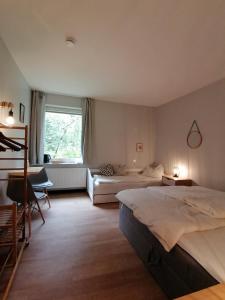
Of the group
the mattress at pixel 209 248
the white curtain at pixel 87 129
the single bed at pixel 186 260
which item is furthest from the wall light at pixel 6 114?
the mattress at pixel 209 248

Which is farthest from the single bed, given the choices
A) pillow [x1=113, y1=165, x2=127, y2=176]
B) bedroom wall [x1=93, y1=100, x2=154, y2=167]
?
bedroom wall [x1=93, y1=100, x2=154, y2=167]

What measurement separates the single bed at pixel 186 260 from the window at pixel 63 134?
317cm

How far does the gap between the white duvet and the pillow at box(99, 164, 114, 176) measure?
205 centimetres

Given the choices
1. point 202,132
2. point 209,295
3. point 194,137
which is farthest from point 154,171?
point 209,295

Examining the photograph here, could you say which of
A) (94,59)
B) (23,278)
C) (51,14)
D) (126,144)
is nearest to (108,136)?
(126,144)

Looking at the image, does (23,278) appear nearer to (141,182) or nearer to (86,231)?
(86,231)

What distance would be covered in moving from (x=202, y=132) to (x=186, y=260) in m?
2.85

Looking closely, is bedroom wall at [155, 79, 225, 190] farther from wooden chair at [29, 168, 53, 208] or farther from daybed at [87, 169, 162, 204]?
wooden chair at [29, 168, 53, 208]

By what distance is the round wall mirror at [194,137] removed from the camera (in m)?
3.62

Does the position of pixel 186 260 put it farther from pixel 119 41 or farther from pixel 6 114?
pixel 6 114

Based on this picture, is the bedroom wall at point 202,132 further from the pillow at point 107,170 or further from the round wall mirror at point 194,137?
the pillow at point 107,170

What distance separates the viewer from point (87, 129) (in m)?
4.54

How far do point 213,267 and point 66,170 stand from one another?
3.82m

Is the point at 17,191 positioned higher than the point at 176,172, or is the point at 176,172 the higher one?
the point at 176,172
